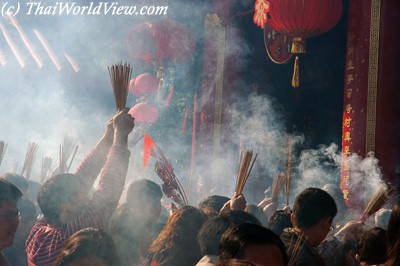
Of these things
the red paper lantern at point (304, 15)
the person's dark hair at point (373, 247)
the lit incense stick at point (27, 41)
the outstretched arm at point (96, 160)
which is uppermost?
the lit incense stick at point (27, 41)

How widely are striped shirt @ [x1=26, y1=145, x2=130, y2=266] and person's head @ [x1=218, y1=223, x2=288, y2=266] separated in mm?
914

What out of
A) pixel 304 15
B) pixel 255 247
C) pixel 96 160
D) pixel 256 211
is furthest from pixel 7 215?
pixel 304 15

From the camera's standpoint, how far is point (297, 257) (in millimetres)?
2184

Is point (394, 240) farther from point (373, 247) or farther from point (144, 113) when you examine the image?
point (144, 113)

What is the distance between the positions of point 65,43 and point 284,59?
21.9ft

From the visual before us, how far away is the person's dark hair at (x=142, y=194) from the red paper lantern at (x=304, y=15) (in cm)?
344

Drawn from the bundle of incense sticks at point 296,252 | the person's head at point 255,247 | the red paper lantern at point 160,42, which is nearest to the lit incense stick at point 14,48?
the red paper lantern at point 160,42

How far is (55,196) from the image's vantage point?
2408 millimetres

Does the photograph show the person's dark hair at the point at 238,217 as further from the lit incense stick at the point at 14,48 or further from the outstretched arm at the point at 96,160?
the lit incense stick at the point at 14,48

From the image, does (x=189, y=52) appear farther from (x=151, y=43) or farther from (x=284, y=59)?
(x=284, y=59)

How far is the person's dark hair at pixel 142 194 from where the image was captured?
9.19ft

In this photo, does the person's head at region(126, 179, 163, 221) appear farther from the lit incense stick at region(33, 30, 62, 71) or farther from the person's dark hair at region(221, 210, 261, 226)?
the lit incense stick at region(33, 30, 62, 71)

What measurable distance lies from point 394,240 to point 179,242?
1.03m

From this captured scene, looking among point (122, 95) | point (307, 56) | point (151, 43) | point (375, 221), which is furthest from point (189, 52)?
point (122, 95)
